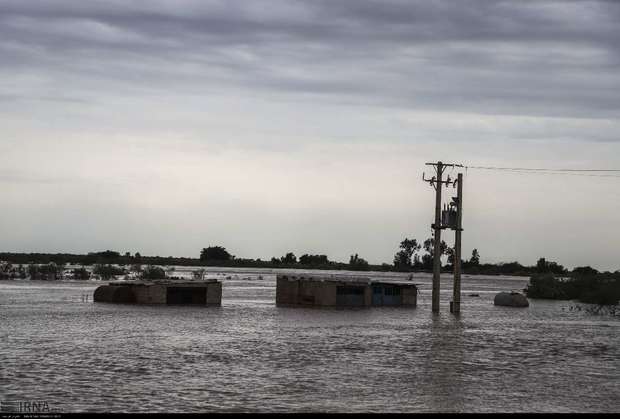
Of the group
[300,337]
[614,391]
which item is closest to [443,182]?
[300,337]

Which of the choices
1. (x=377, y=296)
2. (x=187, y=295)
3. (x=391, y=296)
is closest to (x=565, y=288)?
(x=391, y=296)

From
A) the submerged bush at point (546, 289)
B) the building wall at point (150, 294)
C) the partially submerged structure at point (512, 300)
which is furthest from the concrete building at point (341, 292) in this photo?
the submerged bush at point (546, 289)

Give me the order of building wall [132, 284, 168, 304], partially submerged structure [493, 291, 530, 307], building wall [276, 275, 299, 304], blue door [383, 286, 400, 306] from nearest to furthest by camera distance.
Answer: building wall [132, 284, 168, 304]
building wall [276, 275, 299, 304]
blue door [383, 286, 400, 306]
partially submerged structure [493, 291, 530, 307]

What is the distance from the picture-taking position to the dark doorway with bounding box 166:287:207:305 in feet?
273

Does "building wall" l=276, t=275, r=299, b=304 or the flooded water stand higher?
"building wall" l=276, t=275, r=299, b=304

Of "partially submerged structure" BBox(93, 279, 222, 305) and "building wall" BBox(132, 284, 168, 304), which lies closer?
"building wall" BBox(132, 284, 168, 304)

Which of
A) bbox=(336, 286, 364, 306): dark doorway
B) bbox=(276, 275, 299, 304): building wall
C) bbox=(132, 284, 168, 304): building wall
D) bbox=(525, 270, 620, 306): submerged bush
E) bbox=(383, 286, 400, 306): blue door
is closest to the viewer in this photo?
bbox=(132, 284, 168, 304): building wall

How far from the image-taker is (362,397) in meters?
28.6

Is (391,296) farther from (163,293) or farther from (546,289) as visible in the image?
(546,289)

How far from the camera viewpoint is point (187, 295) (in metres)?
84.1

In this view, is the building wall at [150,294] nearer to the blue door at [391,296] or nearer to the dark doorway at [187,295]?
the dark doorway at [187,295]

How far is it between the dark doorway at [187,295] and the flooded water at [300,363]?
15.1m

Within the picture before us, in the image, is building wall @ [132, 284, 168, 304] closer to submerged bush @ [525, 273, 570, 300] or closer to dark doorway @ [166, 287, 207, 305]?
dark doorway @ [166, 287, 207, 305]

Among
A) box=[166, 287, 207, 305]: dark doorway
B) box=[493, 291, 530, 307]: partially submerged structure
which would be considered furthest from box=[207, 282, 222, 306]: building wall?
box=[493, 291, 530, 307]: partially submerged structure
